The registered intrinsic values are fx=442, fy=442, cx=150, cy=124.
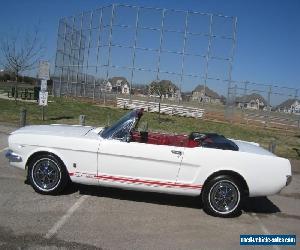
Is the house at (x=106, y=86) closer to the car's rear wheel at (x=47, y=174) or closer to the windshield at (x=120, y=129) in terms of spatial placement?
the windshield at (x=120, y=129)

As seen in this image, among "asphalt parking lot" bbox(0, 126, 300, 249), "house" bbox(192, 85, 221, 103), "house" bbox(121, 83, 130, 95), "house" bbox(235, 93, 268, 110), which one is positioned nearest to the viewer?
"asphalt parking lot" bbox(0, 126, 300, 249)

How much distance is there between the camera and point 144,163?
21.7ft

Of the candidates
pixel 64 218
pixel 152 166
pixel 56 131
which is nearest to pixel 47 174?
pixel 56 131

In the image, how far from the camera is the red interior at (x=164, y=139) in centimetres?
691

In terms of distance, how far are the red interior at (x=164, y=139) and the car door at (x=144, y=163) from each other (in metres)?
0.32

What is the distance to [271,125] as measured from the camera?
30.1m

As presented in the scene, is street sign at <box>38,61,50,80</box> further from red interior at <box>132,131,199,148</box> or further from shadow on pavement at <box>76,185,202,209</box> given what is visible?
red interior at <box>132,131,199,148</box>

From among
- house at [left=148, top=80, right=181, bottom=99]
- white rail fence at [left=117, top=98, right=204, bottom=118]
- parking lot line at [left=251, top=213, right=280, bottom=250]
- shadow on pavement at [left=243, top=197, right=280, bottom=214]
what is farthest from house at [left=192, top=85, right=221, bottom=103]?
parking lot line at [left=251, top=213, right=280, bottom=250]

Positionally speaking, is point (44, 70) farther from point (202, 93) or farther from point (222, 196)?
point (202, 93)

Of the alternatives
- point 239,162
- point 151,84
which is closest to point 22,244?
point 239,162

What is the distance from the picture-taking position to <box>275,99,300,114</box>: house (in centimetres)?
3044

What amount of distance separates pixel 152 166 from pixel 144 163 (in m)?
0.13

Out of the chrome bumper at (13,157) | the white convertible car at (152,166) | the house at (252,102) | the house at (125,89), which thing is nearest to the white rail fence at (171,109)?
the house at (125,89)

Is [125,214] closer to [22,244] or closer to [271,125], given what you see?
[22,244]
